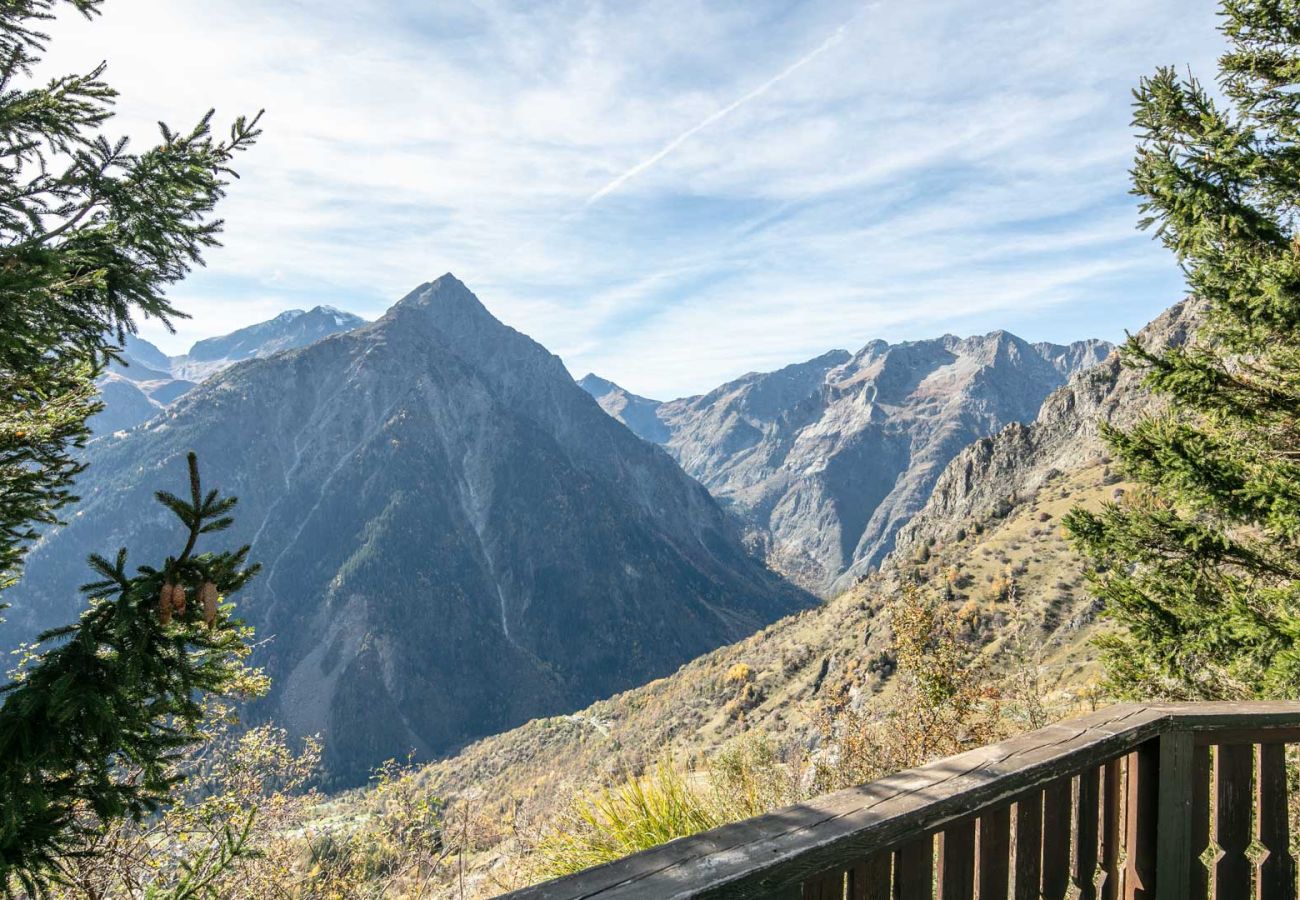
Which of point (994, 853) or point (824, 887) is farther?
point (994, 853)

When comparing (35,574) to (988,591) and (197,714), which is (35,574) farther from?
(197,714)

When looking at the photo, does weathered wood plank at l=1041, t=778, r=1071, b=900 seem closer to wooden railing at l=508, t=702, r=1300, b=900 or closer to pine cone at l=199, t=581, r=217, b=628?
wooden railing at l=508, t=702, r=1300, b=900

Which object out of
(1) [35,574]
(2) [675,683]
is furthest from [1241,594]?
(1) [35,574]

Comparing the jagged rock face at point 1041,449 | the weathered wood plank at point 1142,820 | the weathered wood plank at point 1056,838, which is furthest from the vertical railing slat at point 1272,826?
the jagged rock face at point 1041,449

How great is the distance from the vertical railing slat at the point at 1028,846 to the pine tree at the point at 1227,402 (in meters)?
6.55

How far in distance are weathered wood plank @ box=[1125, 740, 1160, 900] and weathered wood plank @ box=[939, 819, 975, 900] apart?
904 mm

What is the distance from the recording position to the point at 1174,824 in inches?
93.4

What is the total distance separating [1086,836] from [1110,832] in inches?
7.0

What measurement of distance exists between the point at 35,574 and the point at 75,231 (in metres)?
239

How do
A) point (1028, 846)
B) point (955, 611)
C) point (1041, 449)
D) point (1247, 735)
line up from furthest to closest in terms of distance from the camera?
Result: point (1041, 449) → point (955, 611) → point (1247, 735) → point (1028, 846)

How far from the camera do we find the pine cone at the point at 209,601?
3.51 meters

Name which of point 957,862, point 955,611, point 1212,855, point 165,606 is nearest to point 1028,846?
point 957,862

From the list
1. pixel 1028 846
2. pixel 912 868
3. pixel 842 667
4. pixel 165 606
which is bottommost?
pixel 842 667

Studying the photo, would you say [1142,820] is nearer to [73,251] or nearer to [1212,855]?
[1212,855]
